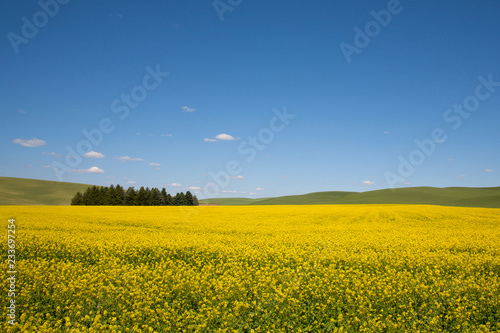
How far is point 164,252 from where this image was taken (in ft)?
35.7

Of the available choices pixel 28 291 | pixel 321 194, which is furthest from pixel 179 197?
pixel 28 291

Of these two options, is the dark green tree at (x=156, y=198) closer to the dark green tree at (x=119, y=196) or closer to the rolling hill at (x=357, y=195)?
the dark green tree at (x=119, y=196)

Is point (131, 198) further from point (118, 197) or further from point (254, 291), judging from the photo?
point (254, 291)

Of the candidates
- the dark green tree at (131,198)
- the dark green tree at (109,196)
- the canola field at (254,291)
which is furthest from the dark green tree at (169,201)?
the canola field at (254,291)

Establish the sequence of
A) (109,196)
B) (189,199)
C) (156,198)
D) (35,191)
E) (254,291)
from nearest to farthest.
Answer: (254,291) → (109,196) → (156,198) → (189,199) → (35,191)

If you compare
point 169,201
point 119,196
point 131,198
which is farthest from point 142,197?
point 169,201

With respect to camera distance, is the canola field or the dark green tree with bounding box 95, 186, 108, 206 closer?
the canola field

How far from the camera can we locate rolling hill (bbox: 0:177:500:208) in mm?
69750

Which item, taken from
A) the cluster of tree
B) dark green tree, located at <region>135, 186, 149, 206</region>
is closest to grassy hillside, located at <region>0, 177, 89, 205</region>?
the cluster of tree

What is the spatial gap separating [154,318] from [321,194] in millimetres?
114102

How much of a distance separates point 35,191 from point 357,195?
347 ft

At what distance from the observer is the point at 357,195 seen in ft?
315

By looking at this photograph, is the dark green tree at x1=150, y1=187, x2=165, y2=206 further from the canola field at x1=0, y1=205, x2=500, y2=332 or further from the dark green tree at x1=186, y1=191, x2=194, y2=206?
the canola field at x1=0, y1=205, x2=500, y2=332

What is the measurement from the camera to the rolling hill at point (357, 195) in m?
69.8
